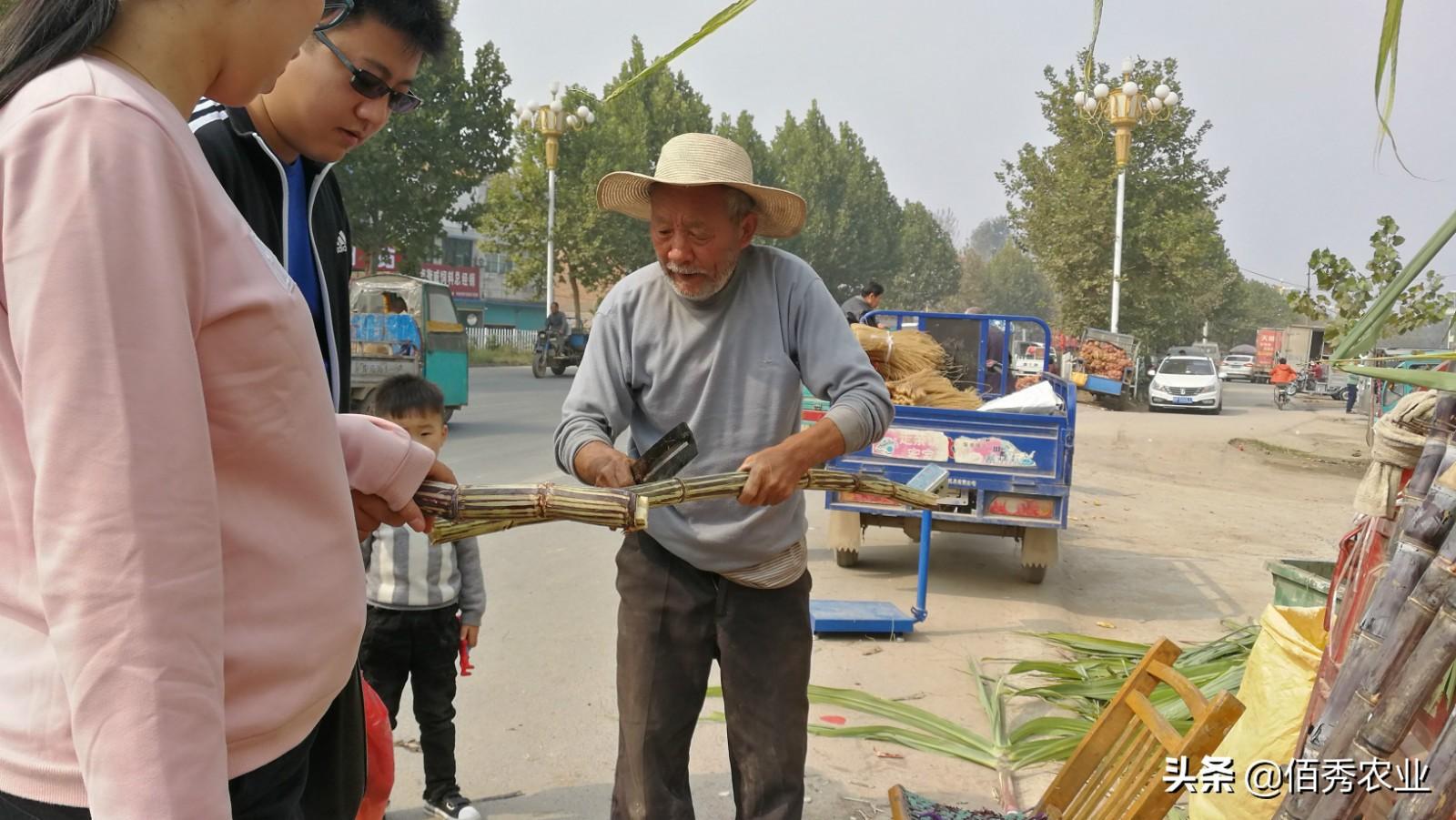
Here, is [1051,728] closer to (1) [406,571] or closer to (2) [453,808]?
(2) [453,808]

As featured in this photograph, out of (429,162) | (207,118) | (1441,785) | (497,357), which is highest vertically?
(429,162)

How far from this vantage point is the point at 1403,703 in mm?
1718

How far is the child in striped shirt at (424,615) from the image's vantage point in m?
3.06

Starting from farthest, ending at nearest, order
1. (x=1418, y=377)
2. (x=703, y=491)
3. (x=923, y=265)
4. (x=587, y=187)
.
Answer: (x=923, y=265) < (x=587, y=187) < (x=703, y=491) < (x=1418, y=377)

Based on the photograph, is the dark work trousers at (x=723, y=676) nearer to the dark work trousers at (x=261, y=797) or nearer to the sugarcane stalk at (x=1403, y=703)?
the sugarcane stalk at (x=1403, y=703)

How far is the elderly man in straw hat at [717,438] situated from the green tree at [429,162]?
68.0 feet

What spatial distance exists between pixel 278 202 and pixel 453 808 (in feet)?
7.20

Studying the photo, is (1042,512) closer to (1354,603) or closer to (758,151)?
(1354,603)

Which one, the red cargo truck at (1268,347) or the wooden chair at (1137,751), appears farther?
the red cargo truck at (1268,347)

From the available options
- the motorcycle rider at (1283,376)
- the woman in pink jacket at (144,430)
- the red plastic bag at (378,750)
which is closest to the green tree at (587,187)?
the motorcycle rider at (1283,376)

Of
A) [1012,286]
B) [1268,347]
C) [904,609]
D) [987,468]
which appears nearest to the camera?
[904,609]

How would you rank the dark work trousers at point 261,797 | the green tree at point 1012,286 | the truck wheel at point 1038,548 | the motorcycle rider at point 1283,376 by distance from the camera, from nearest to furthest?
the dark work trousers at point 261,797 < the truck wheel at point 1038,548 < the motorcycle rider at point 1283,376 < the green tree at point 1012,286

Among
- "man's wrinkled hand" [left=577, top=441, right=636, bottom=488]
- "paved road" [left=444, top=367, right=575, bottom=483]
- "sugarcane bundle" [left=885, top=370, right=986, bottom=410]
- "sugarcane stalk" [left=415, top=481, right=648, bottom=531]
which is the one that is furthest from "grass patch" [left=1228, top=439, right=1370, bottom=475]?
"sugarcane stalk" [left=415, top=481, right=648, bottom=531]

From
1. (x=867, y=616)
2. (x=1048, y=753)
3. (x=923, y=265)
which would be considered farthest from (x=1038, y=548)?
(x=923, y=265)
